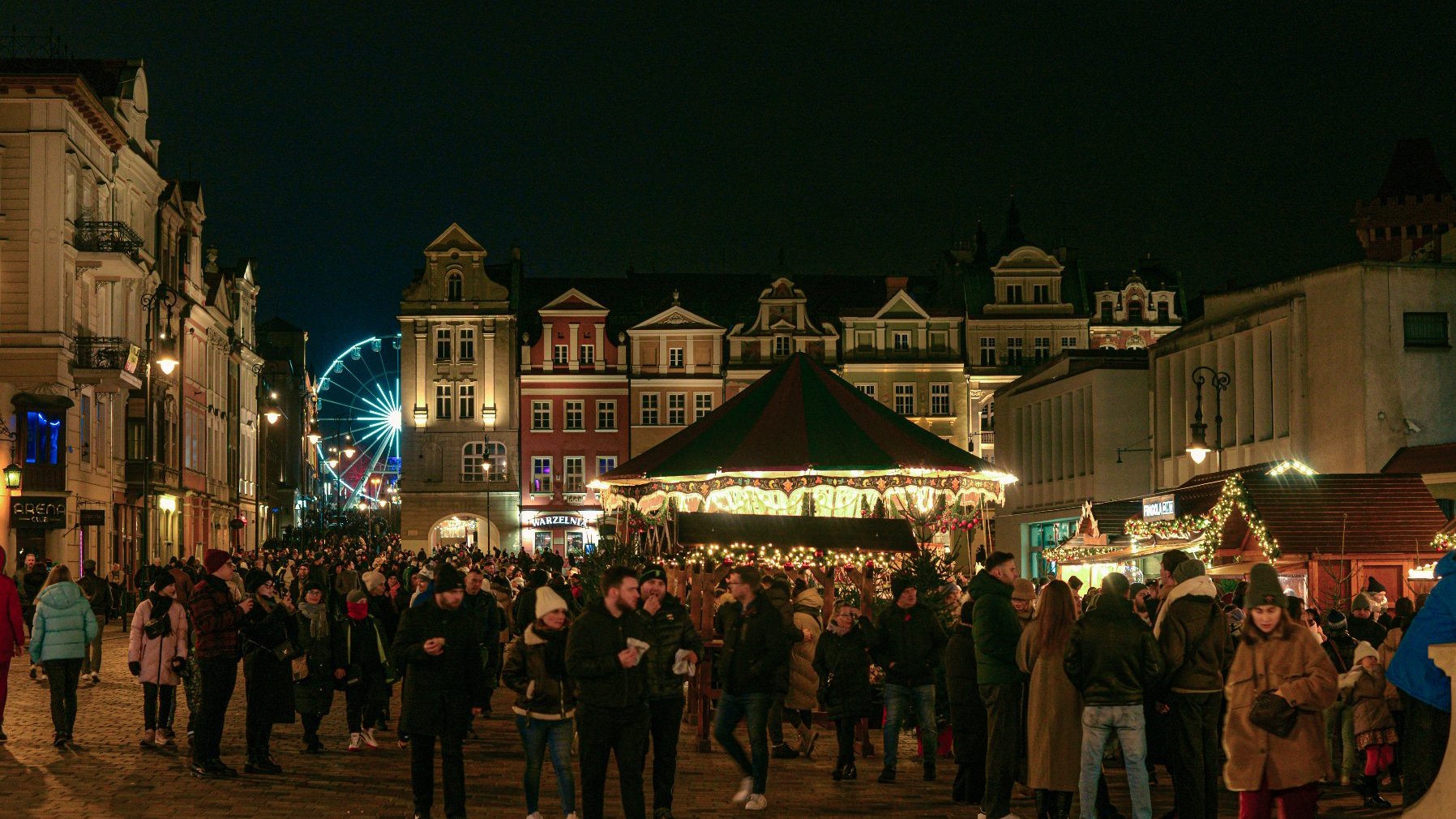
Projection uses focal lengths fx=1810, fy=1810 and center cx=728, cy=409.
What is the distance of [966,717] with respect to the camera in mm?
13320

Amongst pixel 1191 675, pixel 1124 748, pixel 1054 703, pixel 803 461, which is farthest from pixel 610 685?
pixel 803 461

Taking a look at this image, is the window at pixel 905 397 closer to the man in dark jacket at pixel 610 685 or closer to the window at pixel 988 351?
the window at pixel 988 351

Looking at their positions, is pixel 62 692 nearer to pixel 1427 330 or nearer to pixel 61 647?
pixel 61 647

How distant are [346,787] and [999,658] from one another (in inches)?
204

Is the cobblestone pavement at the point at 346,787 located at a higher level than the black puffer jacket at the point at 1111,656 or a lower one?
lower

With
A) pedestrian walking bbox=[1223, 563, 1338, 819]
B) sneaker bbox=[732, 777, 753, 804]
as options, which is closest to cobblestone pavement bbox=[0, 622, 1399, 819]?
sneaker bbox=[732, 777, 753, 804]

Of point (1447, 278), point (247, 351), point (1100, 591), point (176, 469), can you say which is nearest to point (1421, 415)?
point (1447, 278)

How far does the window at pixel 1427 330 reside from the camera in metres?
38.1

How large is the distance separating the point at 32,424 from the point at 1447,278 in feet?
104

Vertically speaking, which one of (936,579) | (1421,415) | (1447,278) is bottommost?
(936,579)

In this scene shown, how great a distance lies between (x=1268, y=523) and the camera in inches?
968

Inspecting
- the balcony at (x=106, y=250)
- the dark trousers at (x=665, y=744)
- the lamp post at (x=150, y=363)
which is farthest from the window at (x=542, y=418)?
the dark trousers at (x=665, y=744)

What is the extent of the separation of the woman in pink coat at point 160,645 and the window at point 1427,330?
29406 millimetres

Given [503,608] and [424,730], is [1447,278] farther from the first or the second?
[424,730]
